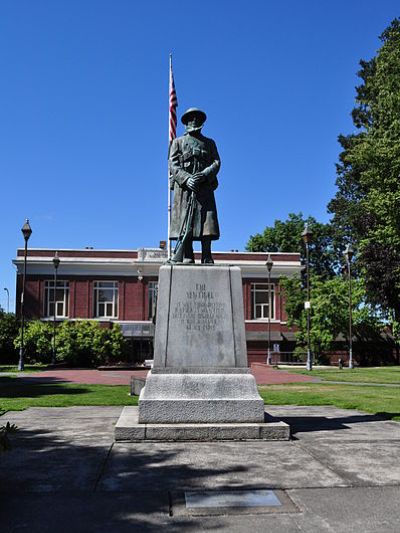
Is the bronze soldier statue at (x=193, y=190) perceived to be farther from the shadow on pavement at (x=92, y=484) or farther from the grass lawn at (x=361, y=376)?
the grass lawn at (x=361, y=376)

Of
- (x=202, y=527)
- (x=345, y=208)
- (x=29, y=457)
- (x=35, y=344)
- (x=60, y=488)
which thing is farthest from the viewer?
(x=345, y=208)

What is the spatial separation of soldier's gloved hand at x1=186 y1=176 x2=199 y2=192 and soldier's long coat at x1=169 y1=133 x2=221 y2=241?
0.07m

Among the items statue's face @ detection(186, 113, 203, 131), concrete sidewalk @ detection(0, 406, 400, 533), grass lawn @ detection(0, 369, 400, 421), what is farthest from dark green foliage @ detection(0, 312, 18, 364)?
statue's face @ detection(186, 113, 203, 131)

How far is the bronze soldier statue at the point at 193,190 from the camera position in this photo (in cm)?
885

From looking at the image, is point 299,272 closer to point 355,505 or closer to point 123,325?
point 123,325

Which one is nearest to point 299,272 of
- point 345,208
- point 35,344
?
point 345,208

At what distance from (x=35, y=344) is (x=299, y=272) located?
22629mm

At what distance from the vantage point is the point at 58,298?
153 feet

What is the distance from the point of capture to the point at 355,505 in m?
4.71

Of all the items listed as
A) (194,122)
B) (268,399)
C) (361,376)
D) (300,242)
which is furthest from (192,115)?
(300,242)

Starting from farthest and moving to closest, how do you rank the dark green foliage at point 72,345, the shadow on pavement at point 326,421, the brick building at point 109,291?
the brick building at point 109,291
the dark green foliage at point 72,345
the shadow on pavement at point 326,421

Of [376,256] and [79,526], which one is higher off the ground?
[376,256]

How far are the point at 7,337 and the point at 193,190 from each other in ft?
107

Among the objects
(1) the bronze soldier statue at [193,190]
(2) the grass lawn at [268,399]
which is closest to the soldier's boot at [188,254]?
(1) the bronze soldier statue at [193,190]
